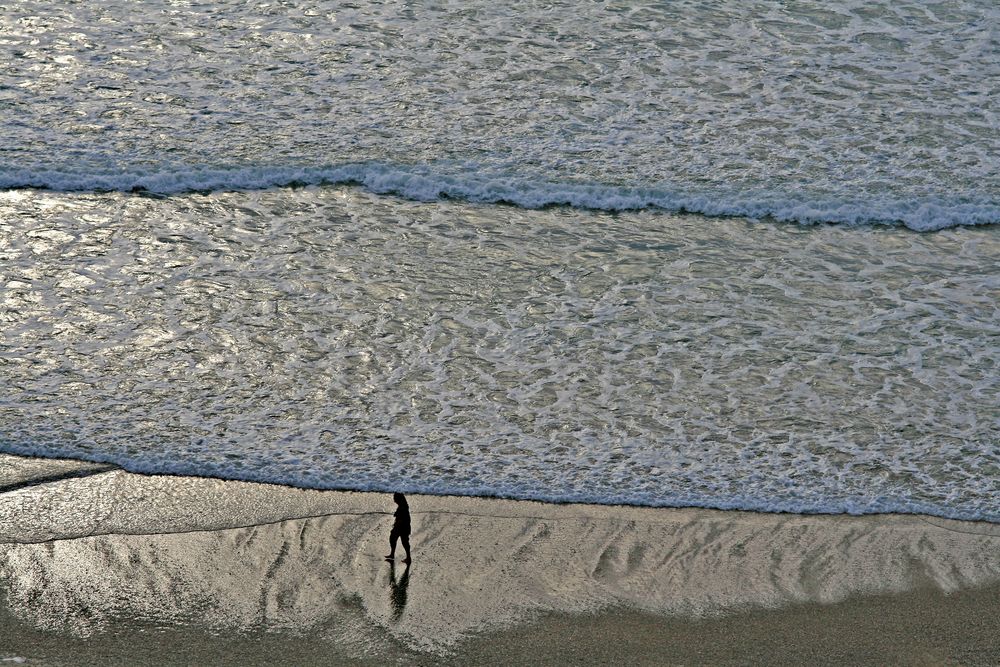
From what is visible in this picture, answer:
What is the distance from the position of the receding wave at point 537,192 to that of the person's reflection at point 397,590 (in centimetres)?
447

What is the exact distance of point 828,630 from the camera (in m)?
4.96

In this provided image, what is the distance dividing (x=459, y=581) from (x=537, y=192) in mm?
4684

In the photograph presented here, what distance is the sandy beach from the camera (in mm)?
4797

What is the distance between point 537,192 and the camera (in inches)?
362

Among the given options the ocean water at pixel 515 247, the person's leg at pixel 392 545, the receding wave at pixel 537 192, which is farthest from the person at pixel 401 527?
the receding wave at pixel 537 192

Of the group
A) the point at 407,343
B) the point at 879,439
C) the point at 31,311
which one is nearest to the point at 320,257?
the point at 407,343

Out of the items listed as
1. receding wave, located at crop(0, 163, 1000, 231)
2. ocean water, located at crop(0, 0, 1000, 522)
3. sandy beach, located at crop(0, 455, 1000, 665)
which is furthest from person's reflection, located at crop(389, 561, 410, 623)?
receding wave, located at crop(0, 163, 1000, 231)

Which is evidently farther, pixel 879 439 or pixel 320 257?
pixel 320 257

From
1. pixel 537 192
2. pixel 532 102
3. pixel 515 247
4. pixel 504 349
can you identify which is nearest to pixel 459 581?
pixel 504 349

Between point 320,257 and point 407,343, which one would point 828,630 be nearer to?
point 407,343

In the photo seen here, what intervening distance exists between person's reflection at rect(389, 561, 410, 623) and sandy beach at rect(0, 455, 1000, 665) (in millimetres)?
10

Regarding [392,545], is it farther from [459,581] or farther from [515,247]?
[515,247]

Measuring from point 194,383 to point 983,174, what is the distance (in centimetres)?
692

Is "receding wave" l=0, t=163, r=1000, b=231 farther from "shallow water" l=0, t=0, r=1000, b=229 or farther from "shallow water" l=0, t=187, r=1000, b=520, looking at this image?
"shallow water" l=0, t=187, r=1000, b=520
